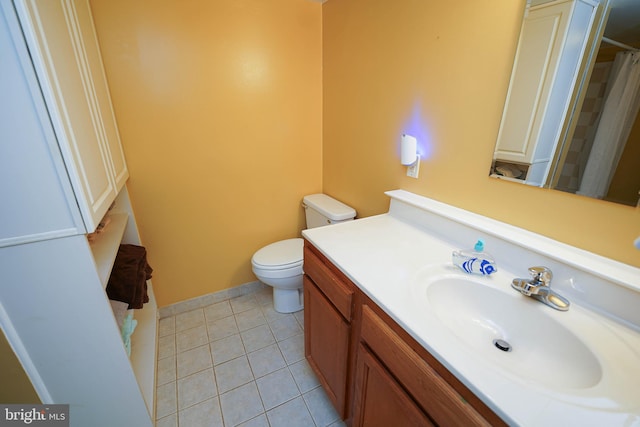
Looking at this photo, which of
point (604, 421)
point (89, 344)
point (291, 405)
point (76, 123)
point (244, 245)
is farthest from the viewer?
point (244, 245)

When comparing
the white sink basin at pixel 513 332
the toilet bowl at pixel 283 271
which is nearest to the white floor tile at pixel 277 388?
the toilet bowl at pixel 283 271

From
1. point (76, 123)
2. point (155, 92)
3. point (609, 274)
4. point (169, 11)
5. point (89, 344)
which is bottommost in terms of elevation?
point (89, 344)

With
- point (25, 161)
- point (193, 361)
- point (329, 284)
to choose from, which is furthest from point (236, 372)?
point (25, 161)

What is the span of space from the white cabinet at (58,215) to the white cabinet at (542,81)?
141 cm

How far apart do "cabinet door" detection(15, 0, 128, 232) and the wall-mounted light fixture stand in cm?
124

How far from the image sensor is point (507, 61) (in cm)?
95

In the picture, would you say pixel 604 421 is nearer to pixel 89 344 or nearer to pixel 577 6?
pixel 577 6

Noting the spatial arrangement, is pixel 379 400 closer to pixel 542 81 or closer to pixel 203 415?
pixel 203 415

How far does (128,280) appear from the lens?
1.29 meters

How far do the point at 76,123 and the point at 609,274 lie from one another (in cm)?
163

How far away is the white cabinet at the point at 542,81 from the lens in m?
0.82

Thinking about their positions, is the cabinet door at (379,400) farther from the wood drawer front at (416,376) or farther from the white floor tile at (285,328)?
the white floor tile at (285,328)

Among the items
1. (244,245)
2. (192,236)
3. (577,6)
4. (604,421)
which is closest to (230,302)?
(244,245)

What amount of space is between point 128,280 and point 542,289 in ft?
5.40
